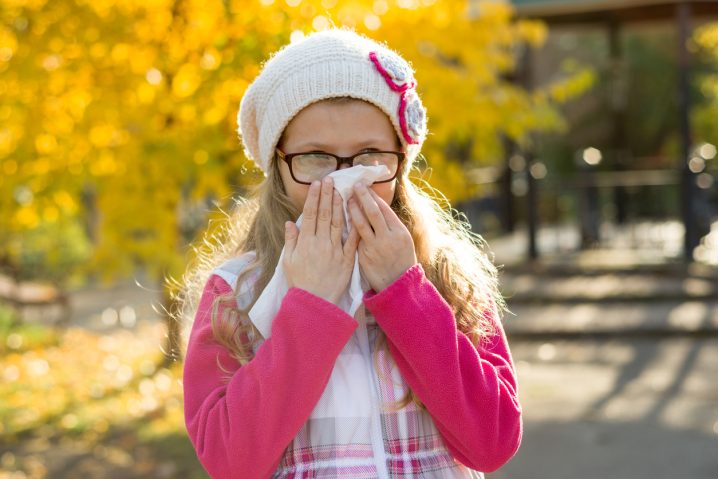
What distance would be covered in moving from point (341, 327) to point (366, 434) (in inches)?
9.4

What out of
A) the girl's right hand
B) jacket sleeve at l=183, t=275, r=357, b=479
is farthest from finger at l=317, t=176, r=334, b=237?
jacket sleeve at l=183, t=275, r=357, b=479

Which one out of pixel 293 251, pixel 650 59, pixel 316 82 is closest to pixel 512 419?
pixel 293 251

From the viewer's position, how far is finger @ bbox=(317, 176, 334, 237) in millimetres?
1839

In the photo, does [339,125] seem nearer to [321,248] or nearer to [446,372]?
[321,248]

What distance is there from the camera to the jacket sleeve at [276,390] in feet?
5.86

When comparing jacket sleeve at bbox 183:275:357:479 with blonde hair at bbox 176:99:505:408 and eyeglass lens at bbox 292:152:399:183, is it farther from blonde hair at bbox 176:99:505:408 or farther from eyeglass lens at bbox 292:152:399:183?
eyeglass lens at bbox 292:152:399:183

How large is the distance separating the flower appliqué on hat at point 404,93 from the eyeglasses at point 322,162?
0.22 feet

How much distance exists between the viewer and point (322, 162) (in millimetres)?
1904

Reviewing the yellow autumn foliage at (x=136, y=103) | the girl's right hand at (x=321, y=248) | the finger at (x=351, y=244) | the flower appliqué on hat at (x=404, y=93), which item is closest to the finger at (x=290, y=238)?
the girl's right hand at (x=321, y=248)

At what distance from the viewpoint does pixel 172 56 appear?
17.5 feet

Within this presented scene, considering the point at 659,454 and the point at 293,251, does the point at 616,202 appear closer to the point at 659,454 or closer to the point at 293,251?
the point at 659,454

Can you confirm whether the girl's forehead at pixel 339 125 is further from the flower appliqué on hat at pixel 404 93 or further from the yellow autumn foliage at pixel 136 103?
the yellow autumn foliage at pixel 136 103

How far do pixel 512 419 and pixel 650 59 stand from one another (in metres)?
23.2

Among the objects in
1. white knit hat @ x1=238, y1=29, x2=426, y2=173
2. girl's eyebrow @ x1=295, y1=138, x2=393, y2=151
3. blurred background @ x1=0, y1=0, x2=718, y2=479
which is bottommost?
girl's eyebrow @ x1=295, y1=138, x2=393, y2=151
